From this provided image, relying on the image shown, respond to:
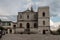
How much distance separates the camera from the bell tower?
39.6 m

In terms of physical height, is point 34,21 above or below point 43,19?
below

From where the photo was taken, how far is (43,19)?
40.3 metres

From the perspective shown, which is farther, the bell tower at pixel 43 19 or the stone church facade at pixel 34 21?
the bell tower at pixel 43 19

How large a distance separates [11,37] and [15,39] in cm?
95

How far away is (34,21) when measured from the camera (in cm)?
4259

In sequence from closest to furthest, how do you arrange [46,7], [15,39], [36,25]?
1. [15,39]
2. [46,7]
3. [36,25]

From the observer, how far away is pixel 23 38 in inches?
969

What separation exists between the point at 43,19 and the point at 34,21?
297cm

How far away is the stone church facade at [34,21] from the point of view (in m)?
39.0

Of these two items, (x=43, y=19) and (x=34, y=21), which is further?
(x=34, y=21)

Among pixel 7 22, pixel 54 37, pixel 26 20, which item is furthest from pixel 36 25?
pixel 54 37

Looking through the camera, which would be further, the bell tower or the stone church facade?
the bell tower

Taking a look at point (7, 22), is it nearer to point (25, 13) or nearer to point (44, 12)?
point (25, 13)

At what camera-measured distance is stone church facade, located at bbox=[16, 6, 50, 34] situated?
128 feet
